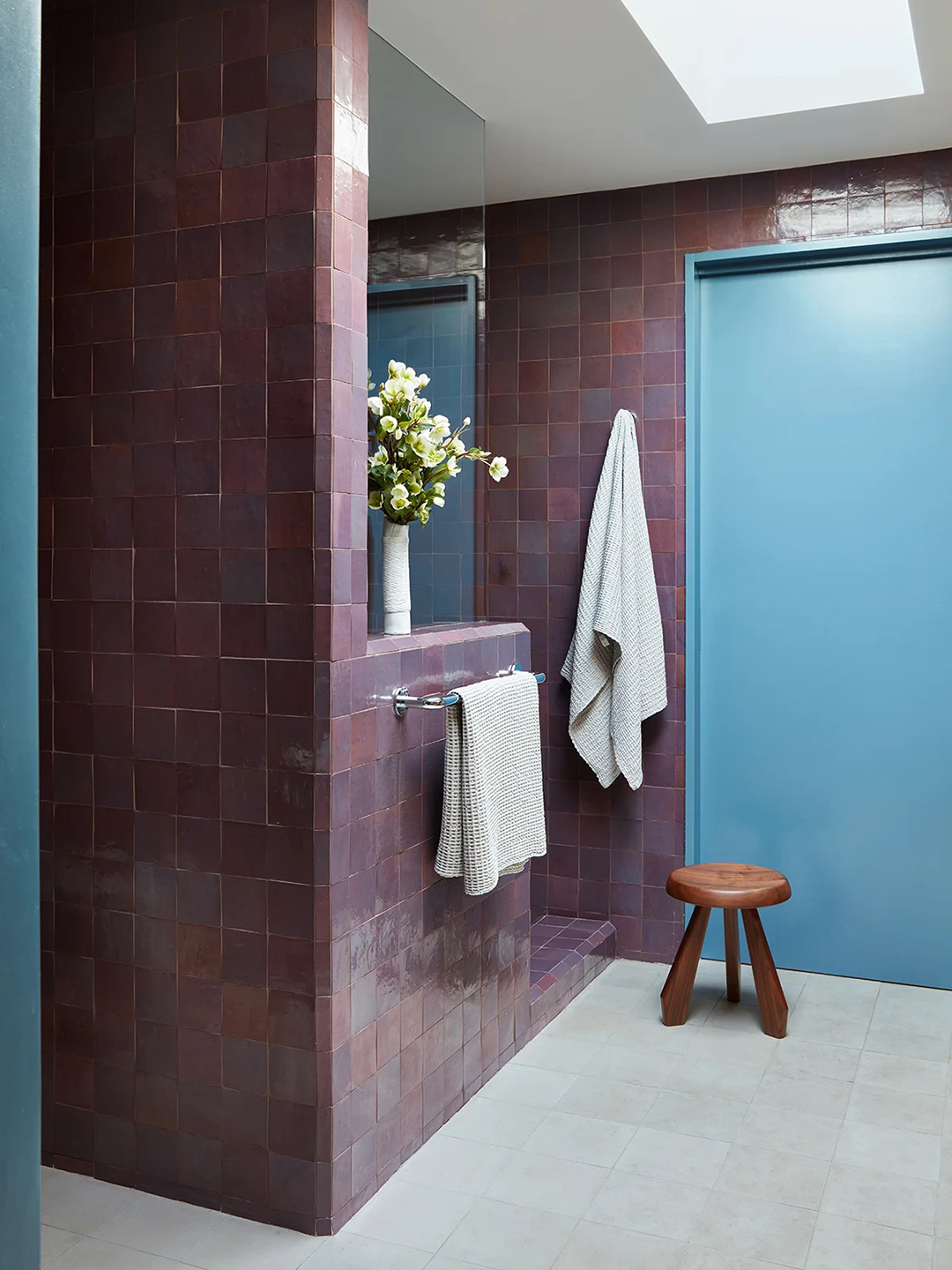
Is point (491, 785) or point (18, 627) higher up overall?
point (18, 627)

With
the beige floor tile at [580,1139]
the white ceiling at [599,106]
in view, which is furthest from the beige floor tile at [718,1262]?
the white ceiling at [599,106]

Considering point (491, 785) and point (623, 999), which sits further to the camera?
point (623, 999)

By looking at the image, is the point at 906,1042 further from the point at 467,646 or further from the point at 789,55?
the point at 789,55

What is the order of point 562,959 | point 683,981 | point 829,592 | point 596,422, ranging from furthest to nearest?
point 596,422 → point 829,592 → point 562,959 → point 683,981

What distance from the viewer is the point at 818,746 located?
3.30 m

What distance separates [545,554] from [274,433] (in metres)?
1.59

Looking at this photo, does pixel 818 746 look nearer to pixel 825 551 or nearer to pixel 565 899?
pixel 825 551

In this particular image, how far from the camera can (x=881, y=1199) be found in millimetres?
2129

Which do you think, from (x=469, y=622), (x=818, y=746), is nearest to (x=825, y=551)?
(x=818, y=746)

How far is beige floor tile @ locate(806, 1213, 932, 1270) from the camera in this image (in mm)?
1915

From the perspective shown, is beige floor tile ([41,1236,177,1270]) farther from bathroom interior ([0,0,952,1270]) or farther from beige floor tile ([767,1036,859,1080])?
beige floor tile ([767,1036,859,1080])

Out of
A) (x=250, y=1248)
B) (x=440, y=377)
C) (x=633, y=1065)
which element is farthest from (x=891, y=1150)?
(x=440, y=377)

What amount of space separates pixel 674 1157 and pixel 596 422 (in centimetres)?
203

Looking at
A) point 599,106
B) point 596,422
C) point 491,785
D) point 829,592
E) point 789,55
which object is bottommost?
point 491,785
